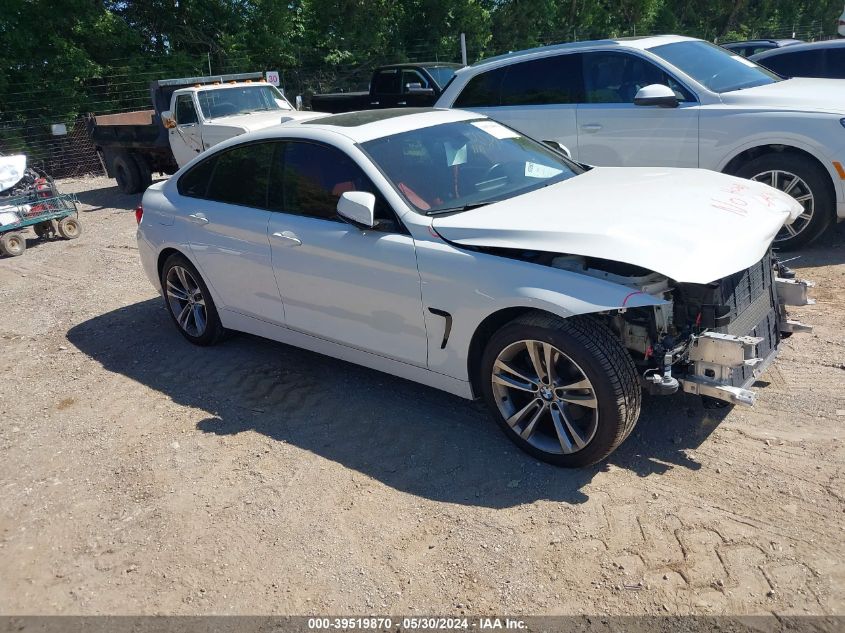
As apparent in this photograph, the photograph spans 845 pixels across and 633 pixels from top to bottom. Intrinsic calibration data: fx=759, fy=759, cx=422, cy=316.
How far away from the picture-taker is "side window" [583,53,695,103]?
7367 millimetres

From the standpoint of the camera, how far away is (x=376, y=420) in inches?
183

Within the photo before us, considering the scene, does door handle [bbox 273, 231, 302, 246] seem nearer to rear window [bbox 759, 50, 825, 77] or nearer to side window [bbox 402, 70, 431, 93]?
rear window [bbox 759, 50, 825, 77]

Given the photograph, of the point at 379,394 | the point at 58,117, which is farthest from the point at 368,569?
the point at 58,117

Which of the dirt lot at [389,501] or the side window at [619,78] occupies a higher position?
the side window at [619,78]

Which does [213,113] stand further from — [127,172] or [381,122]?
[381,122]

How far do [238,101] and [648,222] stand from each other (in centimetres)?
1002

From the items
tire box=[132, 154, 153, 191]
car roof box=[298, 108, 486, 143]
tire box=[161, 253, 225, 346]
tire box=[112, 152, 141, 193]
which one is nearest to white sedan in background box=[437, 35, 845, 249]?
car roof box=[298, 108, 486, 143]

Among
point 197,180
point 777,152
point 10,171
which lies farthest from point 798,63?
point 10,171

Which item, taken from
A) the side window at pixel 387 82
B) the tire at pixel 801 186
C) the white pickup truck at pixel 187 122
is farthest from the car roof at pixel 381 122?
the side window at pixel 387 82

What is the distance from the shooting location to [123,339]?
6480mm

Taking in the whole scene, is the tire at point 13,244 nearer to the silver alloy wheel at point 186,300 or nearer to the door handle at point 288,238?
the silver alloy wheel at point 186,300

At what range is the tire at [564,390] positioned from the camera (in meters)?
3.62

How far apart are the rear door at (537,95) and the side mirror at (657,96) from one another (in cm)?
94

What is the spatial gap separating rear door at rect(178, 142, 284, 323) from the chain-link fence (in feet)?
45.0
